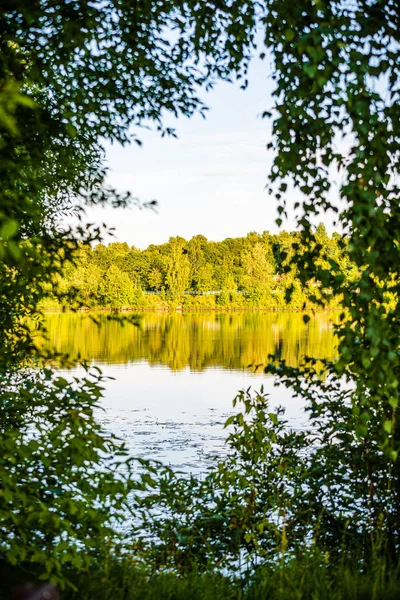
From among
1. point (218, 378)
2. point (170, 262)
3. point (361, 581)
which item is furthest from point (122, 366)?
point (170, 262)

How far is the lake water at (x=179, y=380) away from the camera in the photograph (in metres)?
12.9

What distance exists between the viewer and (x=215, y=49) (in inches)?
214

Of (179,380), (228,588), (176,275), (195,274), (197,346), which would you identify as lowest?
(179,380)

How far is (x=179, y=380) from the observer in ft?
77.5

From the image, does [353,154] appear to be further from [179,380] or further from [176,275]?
[176,275]

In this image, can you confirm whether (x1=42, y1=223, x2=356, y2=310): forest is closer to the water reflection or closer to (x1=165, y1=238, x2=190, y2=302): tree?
(x1=165, y1=238, x2=190, y2=302): tree

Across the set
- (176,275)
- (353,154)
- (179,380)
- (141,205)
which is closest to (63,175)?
(141,205)

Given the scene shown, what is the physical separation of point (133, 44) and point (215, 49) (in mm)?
781

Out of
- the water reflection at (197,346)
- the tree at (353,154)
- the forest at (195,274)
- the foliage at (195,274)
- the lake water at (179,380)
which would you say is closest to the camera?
the tree at (353,154)

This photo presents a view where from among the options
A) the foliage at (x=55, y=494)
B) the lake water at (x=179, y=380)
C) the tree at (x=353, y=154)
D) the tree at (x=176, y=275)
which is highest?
the tree at (x=176, y=275)

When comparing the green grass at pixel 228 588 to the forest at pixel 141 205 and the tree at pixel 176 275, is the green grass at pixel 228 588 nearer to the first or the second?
the forest at pixel 141 205

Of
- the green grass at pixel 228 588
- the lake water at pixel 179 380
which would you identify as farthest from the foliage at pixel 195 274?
the green grass at pixel 228 588

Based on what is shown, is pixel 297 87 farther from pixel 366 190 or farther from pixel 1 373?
pixel 1 373

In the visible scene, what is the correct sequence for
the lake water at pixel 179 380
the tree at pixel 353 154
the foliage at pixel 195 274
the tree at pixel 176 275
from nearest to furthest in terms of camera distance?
the tree at pixel 353 154
the lake water at pixel 179 380
the foliage at pixel 195 274
the tree at pixel 176 275
